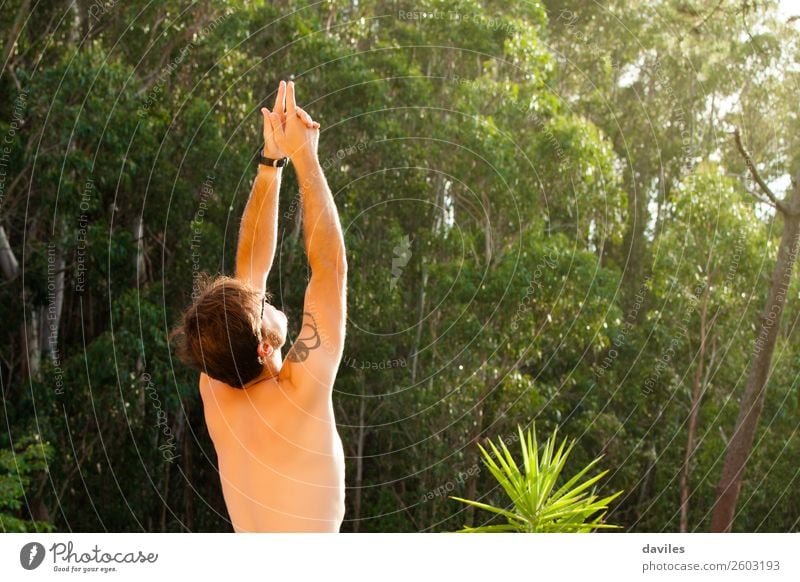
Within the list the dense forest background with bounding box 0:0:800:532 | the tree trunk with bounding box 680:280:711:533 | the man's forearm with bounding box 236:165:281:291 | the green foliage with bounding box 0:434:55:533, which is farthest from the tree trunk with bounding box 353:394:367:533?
the man's forearm with bounding box 236:165:281:291

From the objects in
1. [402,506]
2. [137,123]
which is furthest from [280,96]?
[402,506]

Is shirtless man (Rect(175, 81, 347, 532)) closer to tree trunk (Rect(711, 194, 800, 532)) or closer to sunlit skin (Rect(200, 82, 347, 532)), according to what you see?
sunlit skin (Rect(200, 82, 347, 532))

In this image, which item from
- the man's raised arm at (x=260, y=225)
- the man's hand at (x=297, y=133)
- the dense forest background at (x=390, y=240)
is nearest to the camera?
the man's hand at (x=297, y=133)

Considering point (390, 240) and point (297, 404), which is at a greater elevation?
point (390, 240)

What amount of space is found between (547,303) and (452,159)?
1562 millimetres

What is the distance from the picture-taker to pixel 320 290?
2.20 meters

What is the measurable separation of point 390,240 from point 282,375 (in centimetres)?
717

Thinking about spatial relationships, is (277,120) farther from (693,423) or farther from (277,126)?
(693,423)
